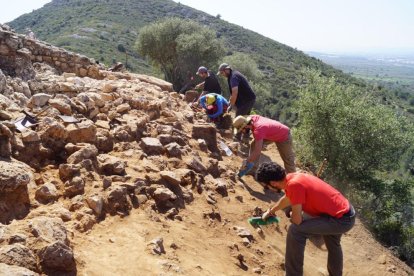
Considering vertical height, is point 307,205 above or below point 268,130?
below

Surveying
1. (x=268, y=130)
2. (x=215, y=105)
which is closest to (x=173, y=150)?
(x=268, y=130)

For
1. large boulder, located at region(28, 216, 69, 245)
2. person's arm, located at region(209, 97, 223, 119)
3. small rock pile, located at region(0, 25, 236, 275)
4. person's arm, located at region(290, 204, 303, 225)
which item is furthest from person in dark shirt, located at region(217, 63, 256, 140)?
large boulder, located at region(28, 216, 69, 245)

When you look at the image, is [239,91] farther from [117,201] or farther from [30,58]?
[117,201]

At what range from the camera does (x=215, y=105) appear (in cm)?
988

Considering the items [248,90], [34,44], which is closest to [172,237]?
[248,90]

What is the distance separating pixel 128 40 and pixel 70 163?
70029mm

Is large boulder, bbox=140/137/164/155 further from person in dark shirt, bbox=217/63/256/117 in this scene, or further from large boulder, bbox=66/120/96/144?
person in dark shirt, bbox=217/63/256/117

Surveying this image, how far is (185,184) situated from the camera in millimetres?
6324

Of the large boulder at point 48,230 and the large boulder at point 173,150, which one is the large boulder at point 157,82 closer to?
the large boulder at point 173,150

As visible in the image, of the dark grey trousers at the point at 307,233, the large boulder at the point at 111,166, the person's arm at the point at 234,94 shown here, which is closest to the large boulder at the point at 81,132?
the large boulder at the point at 111,166

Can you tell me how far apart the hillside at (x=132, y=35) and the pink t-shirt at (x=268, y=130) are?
160 ft

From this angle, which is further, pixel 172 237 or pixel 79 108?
pixel 79 108

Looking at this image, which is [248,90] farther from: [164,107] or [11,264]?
[11,264]

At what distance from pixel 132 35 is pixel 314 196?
7549cm
